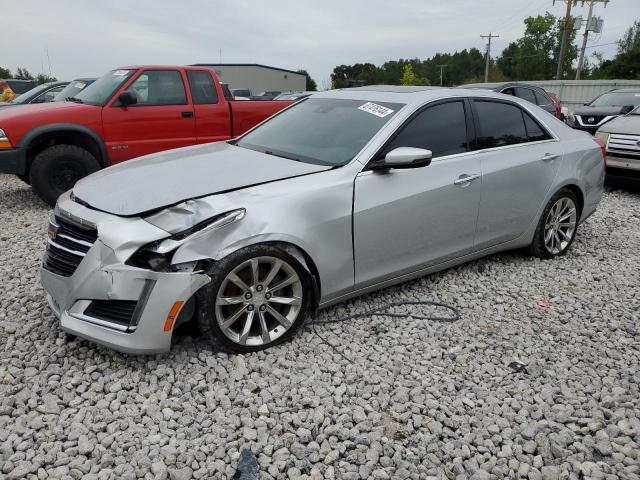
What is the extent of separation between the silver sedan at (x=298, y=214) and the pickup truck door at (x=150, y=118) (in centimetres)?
307

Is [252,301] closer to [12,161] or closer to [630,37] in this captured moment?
[12,161]

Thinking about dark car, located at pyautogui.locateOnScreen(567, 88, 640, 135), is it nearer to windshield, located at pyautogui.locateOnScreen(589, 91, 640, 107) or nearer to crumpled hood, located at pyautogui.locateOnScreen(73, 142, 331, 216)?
windshield, located at pyautogui.locateOnScreen(589, 91, 640, 107)

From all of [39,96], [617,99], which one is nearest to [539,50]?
[617,99]

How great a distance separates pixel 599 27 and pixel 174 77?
39.4 m

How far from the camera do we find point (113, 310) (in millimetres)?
2844

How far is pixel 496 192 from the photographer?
4.16 meters

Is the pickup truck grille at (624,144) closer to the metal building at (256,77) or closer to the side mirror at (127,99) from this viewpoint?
the side mirror at (127,99)

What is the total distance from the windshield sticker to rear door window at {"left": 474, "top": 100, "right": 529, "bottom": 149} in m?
0.86

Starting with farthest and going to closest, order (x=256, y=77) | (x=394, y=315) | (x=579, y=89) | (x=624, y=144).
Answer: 1. (x=256, y=77)
2. (x=579, y=89)
3. (x=624, y=144)
4. (x=394, y=315)

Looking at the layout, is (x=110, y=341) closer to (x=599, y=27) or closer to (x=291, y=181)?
(x=291, y=181)

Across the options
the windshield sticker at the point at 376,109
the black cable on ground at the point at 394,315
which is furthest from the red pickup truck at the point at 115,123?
the black cable on ground at the point at 394,315

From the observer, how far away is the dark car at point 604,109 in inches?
468

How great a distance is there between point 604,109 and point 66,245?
12436 mm

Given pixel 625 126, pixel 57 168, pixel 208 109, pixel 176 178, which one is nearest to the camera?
pixel 176 178
